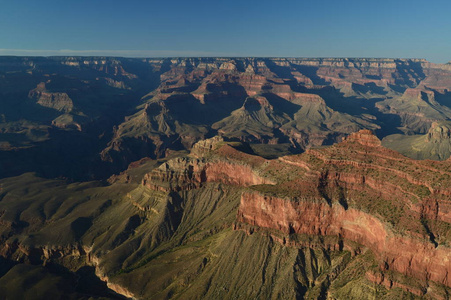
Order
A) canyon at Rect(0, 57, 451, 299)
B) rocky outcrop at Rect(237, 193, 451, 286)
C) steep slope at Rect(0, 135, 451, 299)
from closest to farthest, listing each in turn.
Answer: rocky outcrop at Rect(237, 193, 451, 286), steep slope at Rect(0, 135, 451, 299), canyon at Rect(0, 57, 451, 299)

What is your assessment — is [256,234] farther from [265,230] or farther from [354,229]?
[354,229]

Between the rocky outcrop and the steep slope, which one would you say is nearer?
the rocky outcrop

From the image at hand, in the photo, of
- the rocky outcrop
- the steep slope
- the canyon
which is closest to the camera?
the rocky outcrop

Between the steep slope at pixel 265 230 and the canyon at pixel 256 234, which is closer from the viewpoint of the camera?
the steep slope at pixel 265 230

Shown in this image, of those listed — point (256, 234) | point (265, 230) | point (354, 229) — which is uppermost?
point (354, 229)

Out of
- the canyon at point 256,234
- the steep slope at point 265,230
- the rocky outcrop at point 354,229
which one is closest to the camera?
the rocky outcrop at point 354,229

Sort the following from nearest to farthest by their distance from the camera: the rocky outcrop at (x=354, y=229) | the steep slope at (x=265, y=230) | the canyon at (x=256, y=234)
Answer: the rocky outcrop at (x=354, y=229) → the steep slope at (x=265, y=230) → the canyon at (x=256, y=234)

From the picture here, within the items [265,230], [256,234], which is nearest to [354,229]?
[265,230]

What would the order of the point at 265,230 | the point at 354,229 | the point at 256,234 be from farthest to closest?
the point at 256,234 < the point at 265,230 < the point at 354,229

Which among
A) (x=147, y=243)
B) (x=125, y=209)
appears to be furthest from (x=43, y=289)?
(x=125, y=209)

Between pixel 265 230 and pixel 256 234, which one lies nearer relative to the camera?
pixel 265 230

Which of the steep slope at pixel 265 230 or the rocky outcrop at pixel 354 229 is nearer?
the rocky outcrop at pixel 354 229
